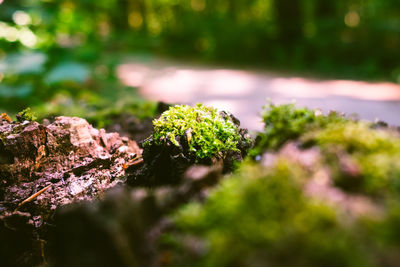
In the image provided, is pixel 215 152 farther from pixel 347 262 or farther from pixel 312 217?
pixel 347 262

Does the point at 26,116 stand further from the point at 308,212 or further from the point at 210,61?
the point at 210,61

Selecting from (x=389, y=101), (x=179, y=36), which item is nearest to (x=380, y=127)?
(x=389, y=101)

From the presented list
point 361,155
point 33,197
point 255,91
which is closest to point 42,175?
point 33,197

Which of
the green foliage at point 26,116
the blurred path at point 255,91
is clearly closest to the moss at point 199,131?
the green foliage at point 26,116

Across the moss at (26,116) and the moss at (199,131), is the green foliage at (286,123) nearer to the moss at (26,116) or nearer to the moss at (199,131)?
the moss at (199,131)

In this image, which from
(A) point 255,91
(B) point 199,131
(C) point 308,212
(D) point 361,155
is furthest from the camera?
(A) point 255,91
